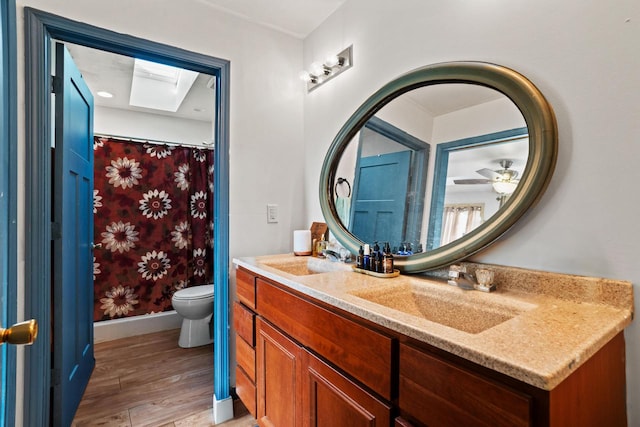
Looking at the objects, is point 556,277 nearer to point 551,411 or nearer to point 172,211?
point 551,411

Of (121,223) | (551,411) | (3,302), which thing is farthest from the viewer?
(121,223)

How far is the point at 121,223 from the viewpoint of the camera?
2.85 metres

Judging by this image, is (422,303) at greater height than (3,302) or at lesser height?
lesser

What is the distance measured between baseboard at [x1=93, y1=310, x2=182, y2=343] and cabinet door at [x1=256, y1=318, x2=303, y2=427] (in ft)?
6.44

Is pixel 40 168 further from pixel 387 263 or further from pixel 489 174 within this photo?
pixel 489 174

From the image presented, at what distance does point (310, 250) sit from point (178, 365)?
4.78 ft

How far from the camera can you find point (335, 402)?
0.95 m

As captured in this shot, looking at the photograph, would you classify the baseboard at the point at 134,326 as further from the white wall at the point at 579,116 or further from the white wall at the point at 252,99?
the white wall at the point at 579,116

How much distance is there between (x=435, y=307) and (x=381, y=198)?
64cm

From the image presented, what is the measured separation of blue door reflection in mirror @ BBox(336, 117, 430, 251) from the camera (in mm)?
1381

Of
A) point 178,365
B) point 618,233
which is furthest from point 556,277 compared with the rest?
point 178,365

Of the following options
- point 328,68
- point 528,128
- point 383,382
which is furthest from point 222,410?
point 328,68

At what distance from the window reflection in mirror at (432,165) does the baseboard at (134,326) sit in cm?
230

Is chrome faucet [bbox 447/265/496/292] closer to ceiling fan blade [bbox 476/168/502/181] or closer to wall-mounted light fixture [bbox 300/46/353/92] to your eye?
ceiling fan blade [bbox 476/168/502/181]
